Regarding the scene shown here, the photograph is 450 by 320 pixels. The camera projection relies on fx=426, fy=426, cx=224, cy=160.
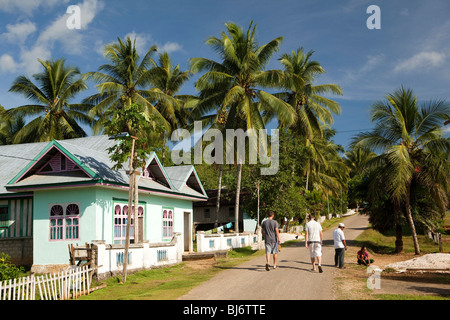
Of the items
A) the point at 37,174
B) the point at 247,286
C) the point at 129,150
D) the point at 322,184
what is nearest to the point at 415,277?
the point at 247,286

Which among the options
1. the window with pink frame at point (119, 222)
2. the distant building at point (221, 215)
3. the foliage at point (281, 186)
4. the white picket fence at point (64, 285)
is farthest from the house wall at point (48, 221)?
the distant building at point (221, 215)

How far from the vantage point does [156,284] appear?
1291cm

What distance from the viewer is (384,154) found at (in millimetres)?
23453

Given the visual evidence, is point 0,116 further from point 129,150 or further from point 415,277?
point 415,277

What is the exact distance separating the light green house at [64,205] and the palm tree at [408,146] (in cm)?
1176

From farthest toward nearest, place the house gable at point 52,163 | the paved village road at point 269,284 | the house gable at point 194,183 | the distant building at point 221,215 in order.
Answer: the distant building at point 221,215 → the house gable at point 194,183 → the house gable at point 52,163 → the paved village road at point 269,284

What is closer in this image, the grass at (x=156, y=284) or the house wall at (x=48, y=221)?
the grass at (x=156, y=284)

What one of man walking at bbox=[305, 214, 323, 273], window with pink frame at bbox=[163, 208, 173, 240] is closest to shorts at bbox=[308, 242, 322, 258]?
man walking at bbox=[305, 214, 323, 273]

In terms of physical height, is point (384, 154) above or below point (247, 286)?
above

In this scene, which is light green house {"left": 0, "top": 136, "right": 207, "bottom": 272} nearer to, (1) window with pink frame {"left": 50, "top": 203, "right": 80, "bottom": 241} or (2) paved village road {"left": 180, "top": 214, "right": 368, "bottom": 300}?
(1) window with pink frame {"left": 50, "top": 203, "right": 80, "bottom": 241}

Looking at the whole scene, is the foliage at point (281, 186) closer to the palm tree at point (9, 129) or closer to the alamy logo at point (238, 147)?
the alamy logo at point (238, 147)

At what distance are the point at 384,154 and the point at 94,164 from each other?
15387 millimetres

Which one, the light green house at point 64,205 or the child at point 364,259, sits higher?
the light green house at point 64,205

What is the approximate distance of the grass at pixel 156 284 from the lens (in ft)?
35.6
